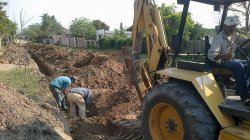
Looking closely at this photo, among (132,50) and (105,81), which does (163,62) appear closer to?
(132,50)

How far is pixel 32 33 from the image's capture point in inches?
3455

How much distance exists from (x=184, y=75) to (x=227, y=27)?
0.92m

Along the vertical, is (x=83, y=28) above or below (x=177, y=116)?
above

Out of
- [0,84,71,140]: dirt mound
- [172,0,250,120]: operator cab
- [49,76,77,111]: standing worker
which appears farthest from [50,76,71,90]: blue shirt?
[172,0,250,120]: operator cab

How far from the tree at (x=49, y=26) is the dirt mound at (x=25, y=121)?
7990 centimetres

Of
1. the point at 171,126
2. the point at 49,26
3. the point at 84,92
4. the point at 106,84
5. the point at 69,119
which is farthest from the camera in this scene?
the point at 49,26

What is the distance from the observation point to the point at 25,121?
7.26 meters

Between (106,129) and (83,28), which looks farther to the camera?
(83,28)

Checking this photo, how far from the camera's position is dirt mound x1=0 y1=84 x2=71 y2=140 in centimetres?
679

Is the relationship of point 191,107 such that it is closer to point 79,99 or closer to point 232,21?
point 232,21

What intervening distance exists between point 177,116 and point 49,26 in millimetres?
94236

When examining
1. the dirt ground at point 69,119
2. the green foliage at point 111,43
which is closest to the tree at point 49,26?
the green foliage at point 111,43

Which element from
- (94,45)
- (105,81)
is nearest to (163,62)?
(105,81)

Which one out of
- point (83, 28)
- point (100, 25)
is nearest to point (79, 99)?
point (83, 28)
